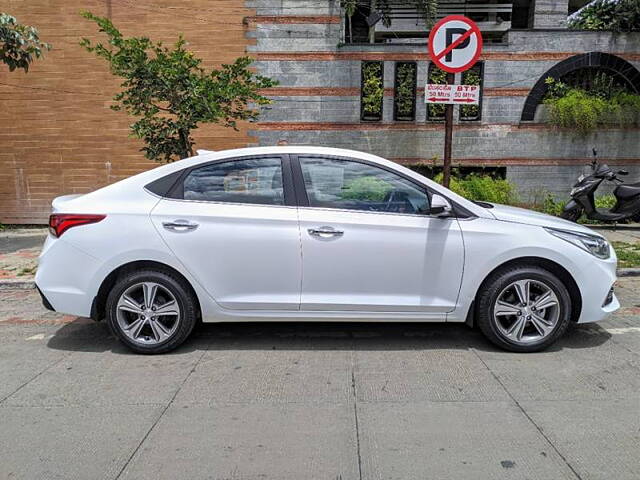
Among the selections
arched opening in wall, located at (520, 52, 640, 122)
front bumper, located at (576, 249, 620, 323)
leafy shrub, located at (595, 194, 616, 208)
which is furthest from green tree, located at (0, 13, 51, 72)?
leafy shrub, located at (595, 194, 616, 208)

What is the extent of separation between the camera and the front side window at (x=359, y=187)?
14.1ft

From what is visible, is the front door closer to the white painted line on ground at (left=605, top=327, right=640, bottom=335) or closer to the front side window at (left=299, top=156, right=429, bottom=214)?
the front side window at (left=299, top=156, right=429, bottom=214)

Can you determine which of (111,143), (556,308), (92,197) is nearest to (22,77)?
(111,143)

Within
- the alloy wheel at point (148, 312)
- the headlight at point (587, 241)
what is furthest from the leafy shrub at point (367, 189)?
the alloy wheel at point (148, 312)

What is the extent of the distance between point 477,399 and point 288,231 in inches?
74.8

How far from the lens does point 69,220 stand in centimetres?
424

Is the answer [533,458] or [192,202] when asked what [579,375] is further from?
[192,202]

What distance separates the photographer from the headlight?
168 inches

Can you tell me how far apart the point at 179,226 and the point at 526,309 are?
2.96m

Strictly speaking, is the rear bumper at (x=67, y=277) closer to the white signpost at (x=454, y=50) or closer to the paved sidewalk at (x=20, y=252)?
the paved sidewalk at (x=20, y=252)

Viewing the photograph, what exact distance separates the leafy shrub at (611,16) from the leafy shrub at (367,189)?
9443 mm

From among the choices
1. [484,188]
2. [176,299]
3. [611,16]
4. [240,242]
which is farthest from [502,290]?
[611,16]

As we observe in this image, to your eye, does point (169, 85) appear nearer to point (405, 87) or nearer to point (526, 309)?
point (526, 309)

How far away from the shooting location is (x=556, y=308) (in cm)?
422
